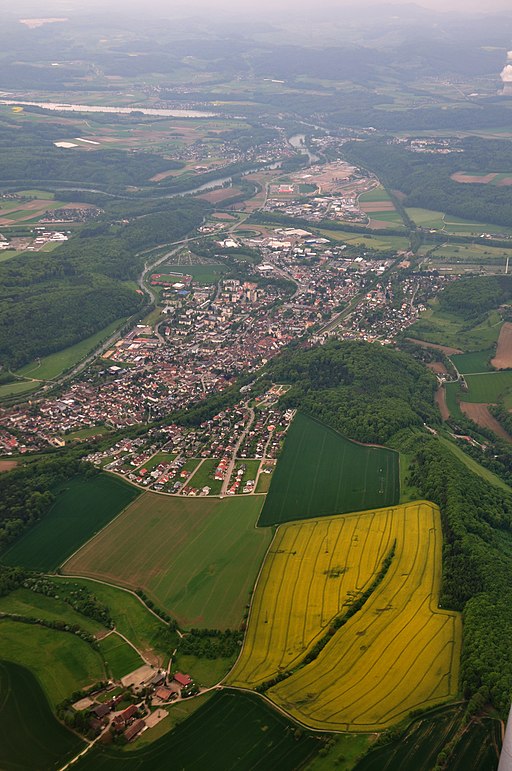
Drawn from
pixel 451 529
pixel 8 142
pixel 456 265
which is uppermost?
pixel 8 142

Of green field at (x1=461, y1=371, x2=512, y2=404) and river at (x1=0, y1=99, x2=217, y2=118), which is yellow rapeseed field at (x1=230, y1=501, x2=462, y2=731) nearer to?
green field at (x1=461, y1=371, x2=512, y2=404)

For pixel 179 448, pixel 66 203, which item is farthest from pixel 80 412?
pixel 66 203

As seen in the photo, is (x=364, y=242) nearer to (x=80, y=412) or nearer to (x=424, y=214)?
(x=424, y=214)

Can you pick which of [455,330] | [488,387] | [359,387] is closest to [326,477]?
[359,387]

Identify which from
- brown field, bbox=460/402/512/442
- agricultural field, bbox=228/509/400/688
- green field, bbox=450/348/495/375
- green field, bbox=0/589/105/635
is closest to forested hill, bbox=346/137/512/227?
→ green field, bbox=450/348/495/375

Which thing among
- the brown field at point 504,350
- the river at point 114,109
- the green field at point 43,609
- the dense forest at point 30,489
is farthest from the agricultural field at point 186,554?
the river at point 114,109
